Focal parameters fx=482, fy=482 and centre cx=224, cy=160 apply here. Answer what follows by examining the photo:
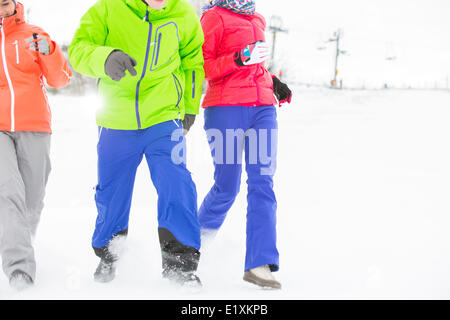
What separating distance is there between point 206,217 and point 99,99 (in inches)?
43.8

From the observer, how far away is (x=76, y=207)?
4.90m

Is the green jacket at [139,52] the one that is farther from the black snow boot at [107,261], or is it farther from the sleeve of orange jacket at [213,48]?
the black snow boot at [107,261]

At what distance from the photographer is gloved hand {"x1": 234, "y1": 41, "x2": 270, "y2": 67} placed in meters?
2.84

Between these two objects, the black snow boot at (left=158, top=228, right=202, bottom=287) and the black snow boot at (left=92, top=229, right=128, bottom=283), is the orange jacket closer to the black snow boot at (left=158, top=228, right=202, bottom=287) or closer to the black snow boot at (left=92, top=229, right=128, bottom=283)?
the black snow boot at (left=92, top=229, right=128, bottom=283)

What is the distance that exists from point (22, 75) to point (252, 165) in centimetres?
149

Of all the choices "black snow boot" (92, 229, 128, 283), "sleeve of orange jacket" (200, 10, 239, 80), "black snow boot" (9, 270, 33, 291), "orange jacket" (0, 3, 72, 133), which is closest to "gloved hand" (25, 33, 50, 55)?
"orange jacket" (0, 3, 72, 133)

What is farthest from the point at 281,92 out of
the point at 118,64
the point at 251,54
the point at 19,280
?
the point at 19,280

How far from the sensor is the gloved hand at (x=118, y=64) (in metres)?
2.38

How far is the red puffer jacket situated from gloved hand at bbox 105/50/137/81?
26.8 inches

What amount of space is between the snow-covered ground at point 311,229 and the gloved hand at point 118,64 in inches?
45.8

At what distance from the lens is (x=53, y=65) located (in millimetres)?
2951
